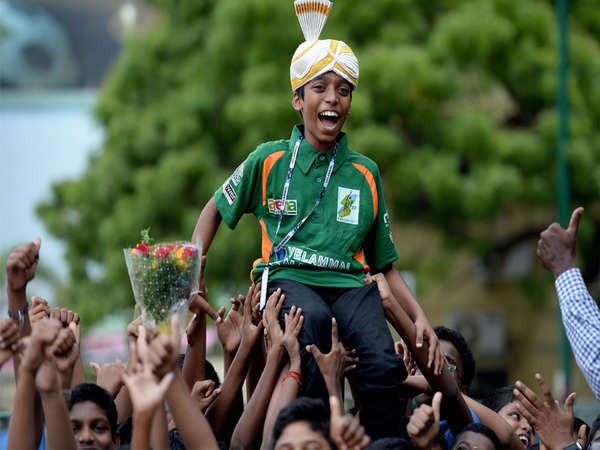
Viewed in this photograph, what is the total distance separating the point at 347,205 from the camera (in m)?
4.83

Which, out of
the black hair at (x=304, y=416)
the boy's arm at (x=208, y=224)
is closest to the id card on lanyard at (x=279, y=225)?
the boy's arm at (x=208, y=224)

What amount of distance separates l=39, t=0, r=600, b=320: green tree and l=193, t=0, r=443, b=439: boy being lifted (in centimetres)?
793

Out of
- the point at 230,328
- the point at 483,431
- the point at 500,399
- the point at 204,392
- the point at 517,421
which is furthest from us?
the point at 500,399

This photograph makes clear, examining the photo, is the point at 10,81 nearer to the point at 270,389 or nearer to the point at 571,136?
the point at 571,136

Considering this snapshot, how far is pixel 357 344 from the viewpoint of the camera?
14.9 ft

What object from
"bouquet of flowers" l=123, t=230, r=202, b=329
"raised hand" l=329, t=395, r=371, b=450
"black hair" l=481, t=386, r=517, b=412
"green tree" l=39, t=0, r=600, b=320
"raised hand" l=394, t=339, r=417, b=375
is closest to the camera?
"raised hand" l=329, t=395, r=371, b=450

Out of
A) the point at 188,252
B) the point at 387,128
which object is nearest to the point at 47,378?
the point at 188,252

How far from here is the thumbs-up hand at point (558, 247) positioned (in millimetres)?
4453

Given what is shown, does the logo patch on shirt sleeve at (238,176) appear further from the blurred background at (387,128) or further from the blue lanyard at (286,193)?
the blurred background at (387,128)

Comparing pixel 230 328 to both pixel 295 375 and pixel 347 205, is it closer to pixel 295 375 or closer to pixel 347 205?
pixel 295 375

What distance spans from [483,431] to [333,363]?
794mm

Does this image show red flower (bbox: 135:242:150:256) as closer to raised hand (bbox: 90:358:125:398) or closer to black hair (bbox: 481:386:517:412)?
raised hand (bbox: 90:358:125:398)

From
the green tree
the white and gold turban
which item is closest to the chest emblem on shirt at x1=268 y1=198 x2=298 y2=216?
the white and gold turban

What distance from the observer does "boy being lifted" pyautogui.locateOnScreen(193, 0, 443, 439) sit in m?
4.52
